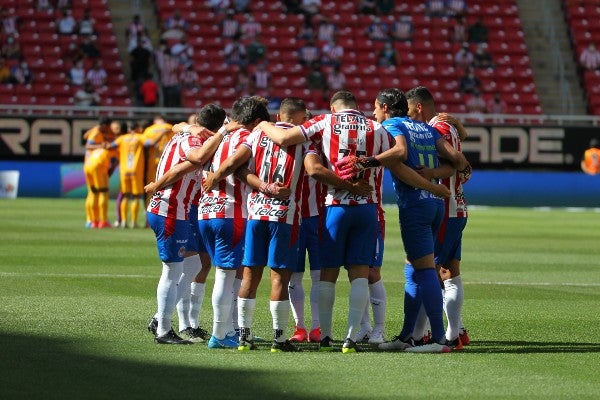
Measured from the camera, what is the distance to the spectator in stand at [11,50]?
125 ft

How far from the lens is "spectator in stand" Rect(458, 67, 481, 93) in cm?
4038

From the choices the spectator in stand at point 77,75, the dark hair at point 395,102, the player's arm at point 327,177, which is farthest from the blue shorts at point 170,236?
the spectator in stand at point 77,75

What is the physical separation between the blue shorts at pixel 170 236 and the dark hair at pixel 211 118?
2.81 feet

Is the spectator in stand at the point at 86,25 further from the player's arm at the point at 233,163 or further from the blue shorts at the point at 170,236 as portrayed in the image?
the player's arm at the point at 233,163

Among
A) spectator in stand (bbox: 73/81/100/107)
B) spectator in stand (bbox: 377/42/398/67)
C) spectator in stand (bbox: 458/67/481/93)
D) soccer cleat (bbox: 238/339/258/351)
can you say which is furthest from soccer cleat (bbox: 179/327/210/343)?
spectator in stand (bbox: 377/42/398/67)

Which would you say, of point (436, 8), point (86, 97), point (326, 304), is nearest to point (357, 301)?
point (326, 304)

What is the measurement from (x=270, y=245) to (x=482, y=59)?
32.6 m

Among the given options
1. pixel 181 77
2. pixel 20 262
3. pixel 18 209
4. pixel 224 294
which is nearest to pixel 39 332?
pixel 224 294

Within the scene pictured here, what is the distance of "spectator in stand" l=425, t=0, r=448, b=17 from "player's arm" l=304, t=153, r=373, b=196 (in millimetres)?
33240

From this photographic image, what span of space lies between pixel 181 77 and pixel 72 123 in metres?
5.03

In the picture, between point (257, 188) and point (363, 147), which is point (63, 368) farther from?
point (363, 147)

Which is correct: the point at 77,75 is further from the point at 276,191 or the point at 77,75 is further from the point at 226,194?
the point at 276,191

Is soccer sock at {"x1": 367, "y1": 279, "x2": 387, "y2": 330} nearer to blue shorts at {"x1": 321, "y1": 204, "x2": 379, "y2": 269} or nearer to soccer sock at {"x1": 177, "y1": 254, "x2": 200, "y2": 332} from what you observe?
blue shorts at {"x1": 321, "y1": 204, "x2": 379, "y2": 269}

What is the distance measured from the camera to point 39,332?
1128 cm
